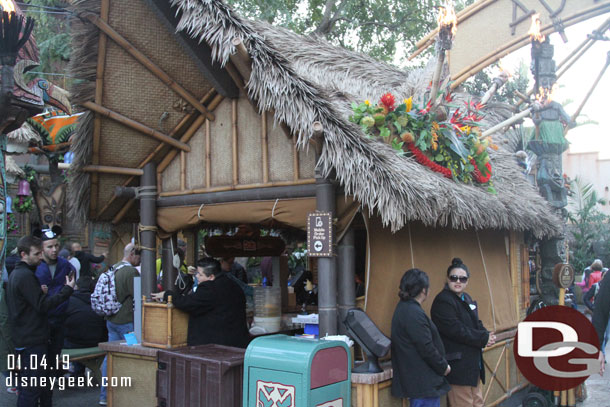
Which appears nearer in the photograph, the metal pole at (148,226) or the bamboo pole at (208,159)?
the bamboo pole at (208,159)

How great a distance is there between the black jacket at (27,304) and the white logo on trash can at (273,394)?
92.7 inches

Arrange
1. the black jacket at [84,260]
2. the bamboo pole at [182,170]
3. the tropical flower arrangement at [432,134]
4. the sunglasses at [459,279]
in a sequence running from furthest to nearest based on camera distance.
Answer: the black jacket at [84,260] → the bamboo pole at [182,170] → the tropical flower arrangement at [432,134] → the sunglasses at [459,279]

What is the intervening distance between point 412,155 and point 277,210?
1.52m

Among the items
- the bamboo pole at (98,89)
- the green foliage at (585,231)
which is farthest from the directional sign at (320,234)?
the green foliage at (585,231)

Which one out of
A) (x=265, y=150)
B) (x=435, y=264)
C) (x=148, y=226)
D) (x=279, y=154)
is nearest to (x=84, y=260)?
(x=148, y=226)

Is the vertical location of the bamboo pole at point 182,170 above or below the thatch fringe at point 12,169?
below

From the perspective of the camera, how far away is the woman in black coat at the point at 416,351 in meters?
4.65

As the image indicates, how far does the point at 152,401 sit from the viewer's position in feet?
20.6

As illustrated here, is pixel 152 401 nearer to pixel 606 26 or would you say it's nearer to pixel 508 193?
pixel 508 193

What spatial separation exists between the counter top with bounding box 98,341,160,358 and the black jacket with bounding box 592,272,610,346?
4309mm

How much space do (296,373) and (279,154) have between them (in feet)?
7.91

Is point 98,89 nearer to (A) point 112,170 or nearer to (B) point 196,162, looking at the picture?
(A) point 112,170

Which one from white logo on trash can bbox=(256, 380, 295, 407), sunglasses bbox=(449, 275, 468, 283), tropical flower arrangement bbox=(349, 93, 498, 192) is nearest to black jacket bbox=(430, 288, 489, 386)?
sunglasses bbox=(449, 275, 468, 283)

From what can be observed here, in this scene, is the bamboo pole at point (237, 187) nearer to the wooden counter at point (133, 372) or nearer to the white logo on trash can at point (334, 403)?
the wooden counter at point (133, 372)
